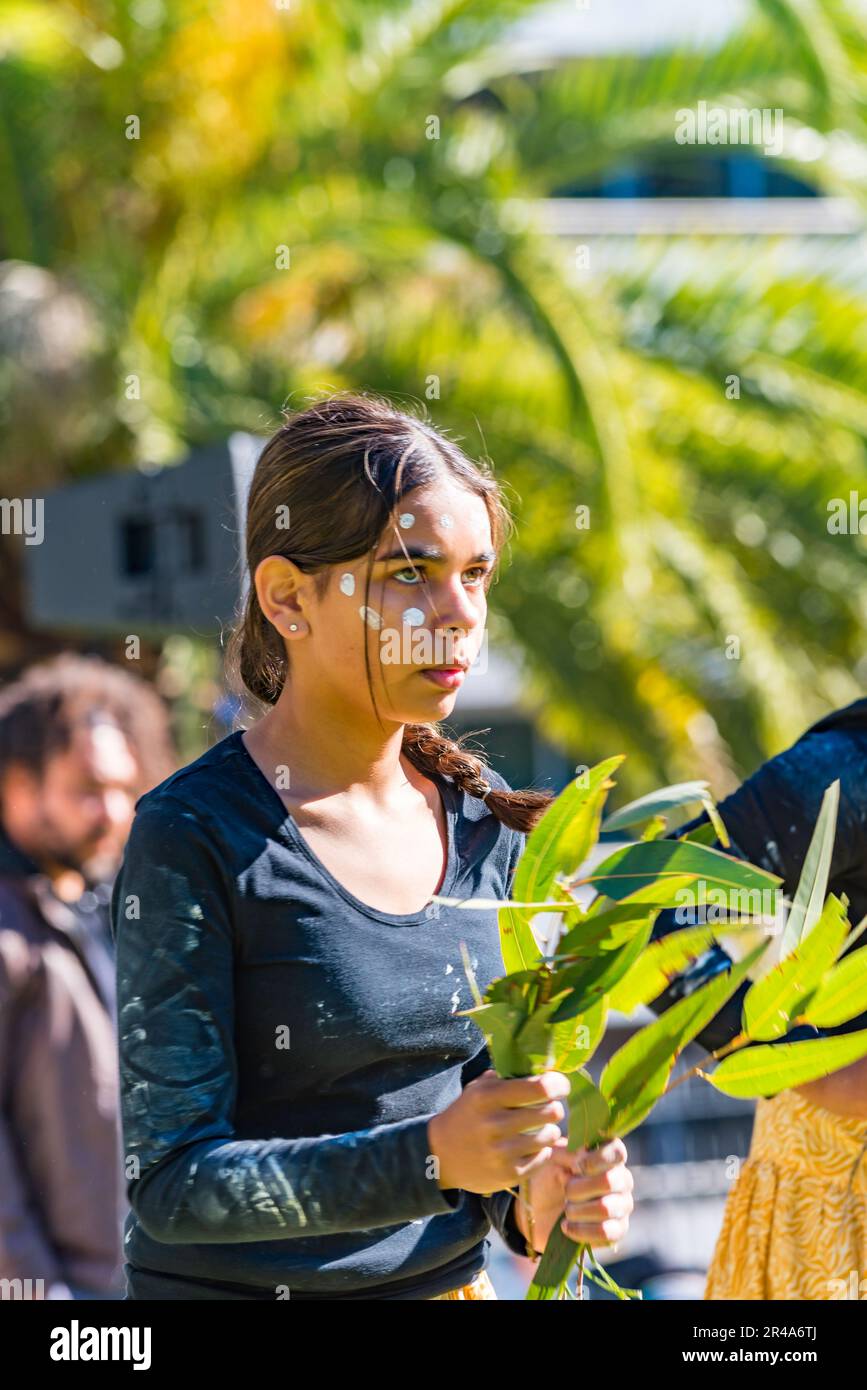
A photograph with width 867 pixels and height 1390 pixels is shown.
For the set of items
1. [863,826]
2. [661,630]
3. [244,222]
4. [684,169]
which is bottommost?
[863,826]

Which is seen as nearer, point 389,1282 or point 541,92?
point 389,1282

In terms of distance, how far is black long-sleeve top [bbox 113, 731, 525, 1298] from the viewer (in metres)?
1.59

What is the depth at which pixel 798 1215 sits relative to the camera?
238 cm

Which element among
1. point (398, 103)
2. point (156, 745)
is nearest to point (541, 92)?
point (398, 103)

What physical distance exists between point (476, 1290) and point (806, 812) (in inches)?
30.8

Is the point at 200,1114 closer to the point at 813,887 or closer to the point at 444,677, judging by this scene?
the point at 444,677

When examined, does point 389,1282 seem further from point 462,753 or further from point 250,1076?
point 462,753

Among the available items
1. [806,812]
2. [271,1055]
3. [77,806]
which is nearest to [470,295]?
[77,806]

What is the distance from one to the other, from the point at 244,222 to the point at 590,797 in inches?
266

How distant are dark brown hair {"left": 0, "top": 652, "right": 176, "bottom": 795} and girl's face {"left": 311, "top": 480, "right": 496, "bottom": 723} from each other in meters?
2.13

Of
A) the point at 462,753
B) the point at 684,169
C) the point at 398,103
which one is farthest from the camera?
the point at 684,169

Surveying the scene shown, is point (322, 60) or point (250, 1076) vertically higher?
point (322, 60)

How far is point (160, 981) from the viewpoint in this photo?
166 centimetres

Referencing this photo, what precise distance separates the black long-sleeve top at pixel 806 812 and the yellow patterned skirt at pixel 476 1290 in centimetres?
51
